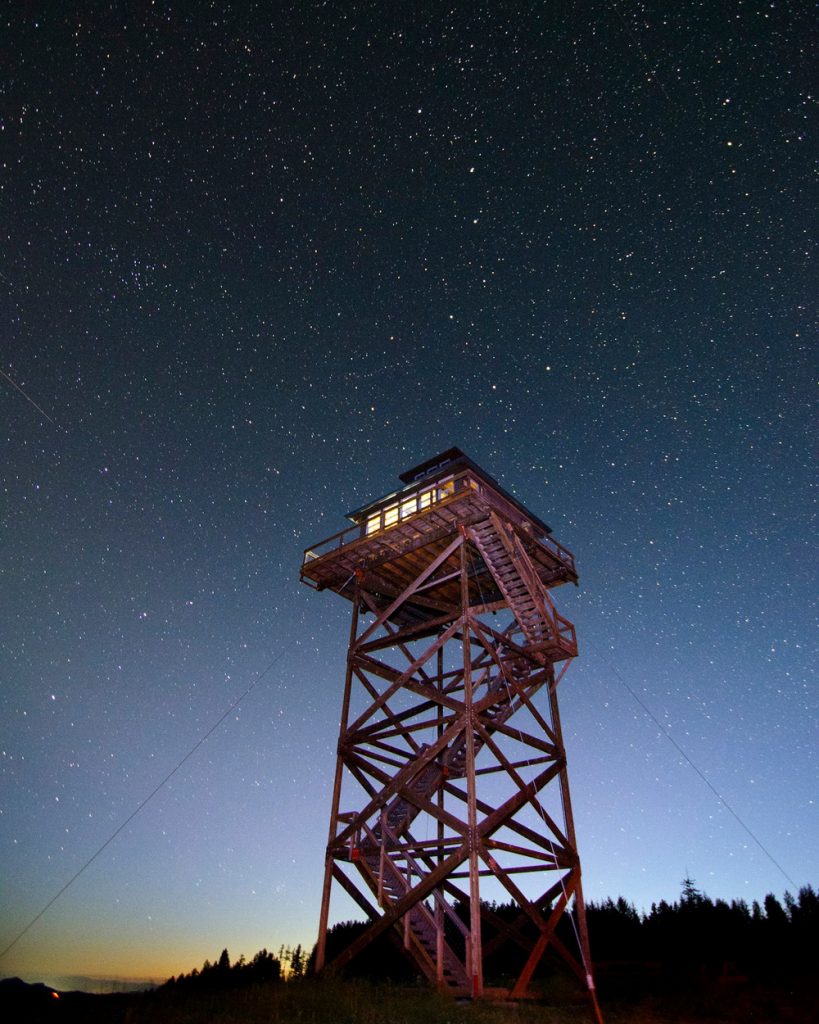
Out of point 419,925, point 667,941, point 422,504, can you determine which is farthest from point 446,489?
point 667,941

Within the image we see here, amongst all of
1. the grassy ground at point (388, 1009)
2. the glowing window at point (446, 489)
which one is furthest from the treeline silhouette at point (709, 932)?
the glowing window at point (446, 489)

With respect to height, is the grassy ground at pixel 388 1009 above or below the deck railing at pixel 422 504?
below

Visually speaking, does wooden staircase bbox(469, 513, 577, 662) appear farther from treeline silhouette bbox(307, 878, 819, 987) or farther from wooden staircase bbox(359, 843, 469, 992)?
treeline silhouette bbox(307, 878, 819, 987)

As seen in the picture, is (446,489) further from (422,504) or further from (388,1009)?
(388,1009)

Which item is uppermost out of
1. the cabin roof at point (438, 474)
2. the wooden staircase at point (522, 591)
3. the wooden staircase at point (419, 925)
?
the cabin roof at point (438, 474)

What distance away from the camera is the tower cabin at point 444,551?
1888 centimetres

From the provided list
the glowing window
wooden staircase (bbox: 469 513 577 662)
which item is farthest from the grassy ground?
the glowing window

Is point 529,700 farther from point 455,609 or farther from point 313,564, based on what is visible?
point 313,564

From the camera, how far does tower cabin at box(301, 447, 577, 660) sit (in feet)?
61.9

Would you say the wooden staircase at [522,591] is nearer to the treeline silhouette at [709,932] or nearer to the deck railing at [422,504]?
the deck railing at [422,504]

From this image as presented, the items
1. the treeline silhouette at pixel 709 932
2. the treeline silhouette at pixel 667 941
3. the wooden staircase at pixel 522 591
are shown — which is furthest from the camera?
the treeline silhouette at pixel 709 932

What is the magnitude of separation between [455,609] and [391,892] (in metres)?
7.17

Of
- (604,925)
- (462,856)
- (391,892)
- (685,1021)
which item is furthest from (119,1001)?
(604,925)

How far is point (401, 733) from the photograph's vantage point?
61.9 ft
